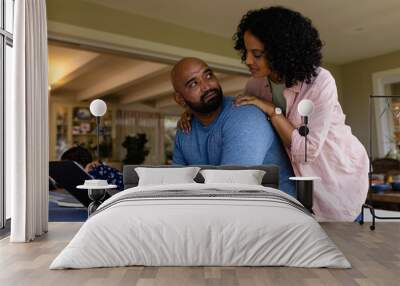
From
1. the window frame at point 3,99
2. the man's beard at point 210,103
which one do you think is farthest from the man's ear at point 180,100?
the window frame at point 3,99

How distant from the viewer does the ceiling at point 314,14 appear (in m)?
5.39

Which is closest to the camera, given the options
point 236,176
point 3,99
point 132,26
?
point 236,176

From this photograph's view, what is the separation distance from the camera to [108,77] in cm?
923

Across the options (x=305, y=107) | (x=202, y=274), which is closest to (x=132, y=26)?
(x=305, y=107)

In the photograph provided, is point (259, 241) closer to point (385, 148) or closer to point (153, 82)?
point (385, 148)

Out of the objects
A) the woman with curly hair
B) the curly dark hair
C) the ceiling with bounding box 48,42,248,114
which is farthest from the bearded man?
the ceiling with bounding box 48,42,248,114

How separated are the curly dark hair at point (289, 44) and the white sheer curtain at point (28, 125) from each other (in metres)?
2.11

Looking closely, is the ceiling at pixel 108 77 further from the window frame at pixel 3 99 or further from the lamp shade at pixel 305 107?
the lamp shade at pixel 305 107

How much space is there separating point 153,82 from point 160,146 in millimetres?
2852

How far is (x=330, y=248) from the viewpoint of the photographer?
3.11 m

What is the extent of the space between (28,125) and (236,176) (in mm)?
1854

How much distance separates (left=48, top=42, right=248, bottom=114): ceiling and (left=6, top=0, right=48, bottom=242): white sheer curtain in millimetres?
1846

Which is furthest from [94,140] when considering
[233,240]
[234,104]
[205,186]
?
[233,240]

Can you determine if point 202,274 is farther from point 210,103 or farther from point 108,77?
point 108,77
